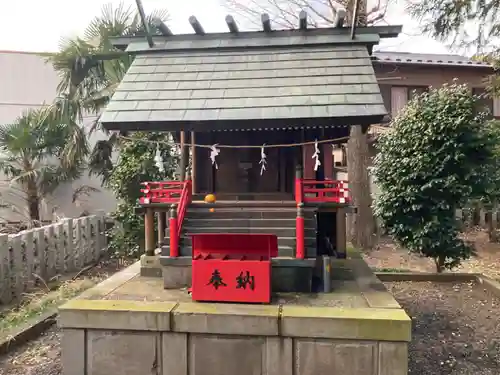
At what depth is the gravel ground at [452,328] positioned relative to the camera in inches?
244

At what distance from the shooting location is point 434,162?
9.64 metres

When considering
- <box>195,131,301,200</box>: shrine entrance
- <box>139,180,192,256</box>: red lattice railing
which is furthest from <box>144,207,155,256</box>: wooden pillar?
<box>195,131,301,200</box>: shrine entrance

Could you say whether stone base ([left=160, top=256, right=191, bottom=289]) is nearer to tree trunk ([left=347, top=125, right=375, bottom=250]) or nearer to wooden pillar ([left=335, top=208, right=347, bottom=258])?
wooden pillar ([left=335, top=208, right=347, bottom=258])

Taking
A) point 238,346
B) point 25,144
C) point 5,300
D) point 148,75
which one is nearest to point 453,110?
point 148,75

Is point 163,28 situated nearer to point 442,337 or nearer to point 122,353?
point 122,353

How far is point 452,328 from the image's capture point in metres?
7.68

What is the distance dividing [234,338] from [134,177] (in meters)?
6.99

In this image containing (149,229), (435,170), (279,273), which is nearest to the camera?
(279,273)

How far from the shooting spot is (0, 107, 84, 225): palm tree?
12273 millimetres

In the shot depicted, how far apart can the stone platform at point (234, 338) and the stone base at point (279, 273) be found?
51 centimetres

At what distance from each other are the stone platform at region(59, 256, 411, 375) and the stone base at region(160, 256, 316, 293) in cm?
51

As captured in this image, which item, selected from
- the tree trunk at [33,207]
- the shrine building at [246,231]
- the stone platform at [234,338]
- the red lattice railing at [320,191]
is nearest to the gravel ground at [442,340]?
the stone platform at [234,338]

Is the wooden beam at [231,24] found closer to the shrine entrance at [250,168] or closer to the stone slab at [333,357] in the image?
the shrine entrance at [250,168]

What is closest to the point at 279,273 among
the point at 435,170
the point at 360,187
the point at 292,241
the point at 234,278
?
the point at 292,241
